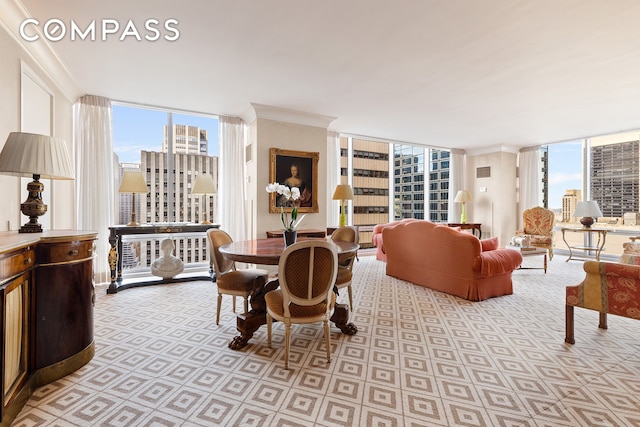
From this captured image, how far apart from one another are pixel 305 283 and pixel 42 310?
1768 millimetres

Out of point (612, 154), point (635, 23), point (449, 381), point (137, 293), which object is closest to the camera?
point (449, 381)

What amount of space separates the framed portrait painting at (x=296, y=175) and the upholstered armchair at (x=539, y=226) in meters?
4.67

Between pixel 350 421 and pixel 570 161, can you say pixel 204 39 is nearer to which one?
pixel 350 421

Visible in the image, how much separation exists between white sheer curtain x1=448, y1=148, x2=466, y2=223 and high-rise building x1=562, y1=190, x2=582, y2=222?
233 centimetres

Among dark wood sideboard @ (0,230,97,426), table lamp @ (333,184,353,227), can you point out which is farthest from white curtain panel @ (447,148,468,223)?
dark wood sideboard @ (0,230,97,426)

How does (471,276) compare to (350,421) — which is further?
(471,276)

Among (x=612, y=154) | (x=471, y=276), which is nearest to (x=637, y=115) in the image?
(x=612, y=154)

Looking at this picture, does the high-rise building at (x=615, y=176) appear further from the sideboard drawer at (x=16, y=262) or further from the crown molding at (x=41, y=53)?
the crown molding at (x=41, y=53)

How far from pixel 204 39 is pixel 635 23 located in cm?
402

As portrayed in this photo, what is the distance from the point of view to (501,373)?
2.10m

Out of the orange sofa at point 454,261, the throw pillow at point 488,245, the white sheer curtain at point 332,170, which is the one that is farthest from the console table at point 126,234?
the throw pillow at point 488,245

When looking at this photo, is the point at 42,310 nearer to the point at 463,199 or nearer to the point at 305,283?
the point at 305,283

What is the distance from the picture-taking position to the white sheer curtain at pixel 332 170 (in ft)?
21.1

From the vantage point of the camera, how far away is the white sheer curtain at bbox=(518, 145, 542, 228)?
25.4 ft
